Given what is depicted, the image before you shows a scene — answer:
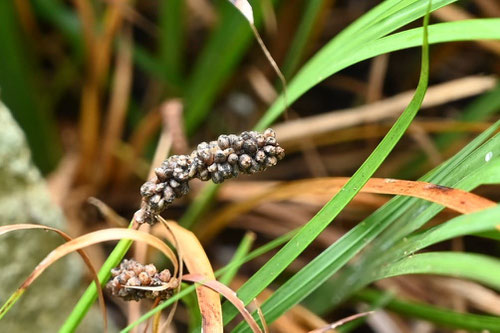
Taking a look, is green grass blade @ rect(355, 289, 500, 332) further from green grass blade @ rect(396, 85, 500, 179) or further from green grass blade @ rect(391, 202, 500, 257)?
green grass blade @ rect(396, 85, 500, 179)

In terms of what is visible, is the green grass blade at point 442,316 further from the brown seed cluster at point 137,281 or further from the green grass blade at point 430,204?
the brown seed cluster at point 137,281

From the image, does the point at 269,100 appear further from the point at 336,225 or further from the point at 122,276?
the point at 122,276

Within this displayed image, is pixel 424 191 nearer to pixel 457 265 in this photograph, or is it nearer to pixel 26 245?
pixel 457 265

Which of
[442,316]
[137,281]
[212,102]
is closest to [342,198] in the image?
[137,281]

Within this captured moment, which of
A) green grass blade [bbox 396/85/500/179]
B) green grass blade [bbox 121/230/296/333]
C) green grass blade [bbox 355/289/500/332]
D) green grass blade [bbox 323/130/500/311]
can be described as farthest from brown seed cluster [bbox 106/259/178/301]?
green grass blade [bbox 396/85/500/179]

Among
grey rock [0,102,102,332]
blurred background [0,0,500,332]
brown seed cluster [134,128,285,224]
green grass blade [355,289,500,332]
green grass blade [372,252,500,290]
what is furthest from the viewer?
blurred background [0,0,500,332]
